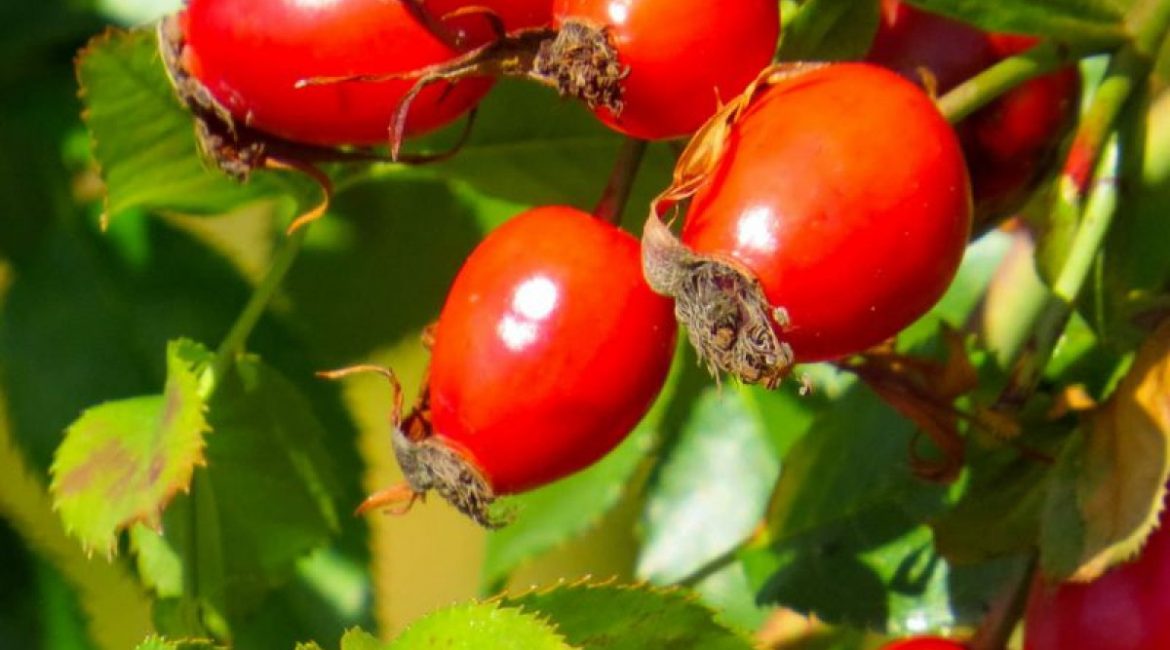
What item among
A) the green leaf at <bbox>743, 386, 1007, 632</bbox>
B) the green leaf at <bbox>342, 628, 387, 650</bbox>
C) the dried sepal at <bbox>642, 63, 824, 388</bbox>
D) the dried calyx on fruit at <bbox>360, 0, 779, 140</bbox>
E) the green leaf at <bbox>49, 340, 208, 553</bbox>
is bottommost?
the green leaf at <bbox>743, 386, 1007, 632</bbox>

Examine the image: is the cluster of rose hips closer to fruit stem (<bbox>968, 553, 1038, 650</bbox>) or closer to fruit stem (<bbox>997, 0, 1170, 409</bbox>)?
fruit stem (<bbox>997, 0, 1170, 409</bbox>)

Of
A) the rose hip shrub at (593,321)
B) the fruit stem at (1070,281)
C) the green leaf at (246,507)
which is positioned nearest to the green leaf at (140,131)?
the rose hip shrub at (593,321)

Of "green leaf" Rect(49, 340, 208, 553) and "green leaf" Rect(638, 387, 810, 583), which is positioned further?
"green leaf" Rect(638, 387, 810, 583)

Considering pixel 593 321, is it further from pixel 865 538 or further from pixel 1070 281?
pixel 865 538

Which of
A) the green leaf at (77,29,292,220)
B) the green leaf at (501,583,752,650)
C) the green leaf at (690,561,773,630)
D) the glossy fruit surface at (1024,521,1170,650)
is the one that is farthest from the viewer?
the green leaf at (690,561,773,630)

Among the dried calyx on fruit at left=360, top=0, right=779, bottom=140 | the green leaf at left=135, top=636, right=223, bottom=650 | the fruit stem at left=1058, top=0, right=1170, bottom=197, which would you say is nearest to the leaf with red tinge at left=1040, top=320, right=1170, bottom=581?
the fruit stem at left=1058, top=0, right=1170, bottom=197

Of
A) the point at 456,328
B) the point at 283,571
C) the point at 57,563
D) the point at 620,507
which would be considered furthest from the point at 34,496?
the point at 456,328

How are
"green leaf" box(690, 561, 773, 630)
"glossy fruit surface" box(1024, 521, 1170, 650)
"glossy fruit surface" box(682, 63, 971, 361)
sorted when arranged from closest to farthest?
"glossy fruit surface" box(682, 63, 971, 361) < "glossy fruit surface" box(1024, 521, 1170, 650) < "green leaf" box(690, 561, 773, 630)
